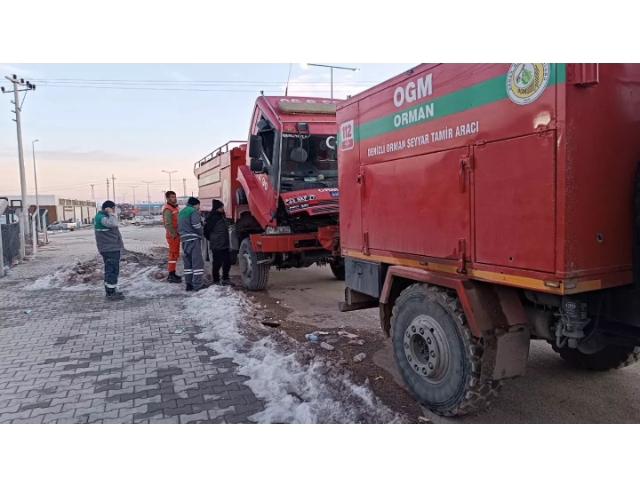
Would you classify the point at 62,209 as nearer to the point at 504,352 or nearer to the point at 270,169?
the point at 270,169

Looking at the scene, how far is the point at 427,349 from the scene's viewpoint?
374 centimetres

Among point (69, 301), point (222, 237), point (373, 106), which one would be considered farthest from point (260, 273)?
point (373, 106)

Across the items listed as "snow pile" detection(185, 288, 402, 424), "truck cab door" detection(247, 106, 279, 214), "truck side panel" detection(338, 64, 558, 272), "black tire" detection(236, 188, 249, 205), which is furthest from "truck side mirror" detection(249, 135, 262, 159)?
"truck side panel" detection(338, 64, 558, 272)

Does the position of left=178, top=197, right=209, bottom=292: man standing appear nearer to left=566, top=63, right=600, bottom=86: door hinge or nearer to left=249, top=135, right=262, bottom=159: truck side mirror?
left=249, top=135, right=262, bottom=159: truck side mirror

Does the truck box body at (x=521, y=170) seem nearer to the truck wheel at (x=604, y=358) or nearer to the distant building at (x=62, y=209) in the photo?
the truck wheel at (x=604, y=358)

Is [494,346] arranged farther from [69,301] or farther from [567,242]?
[69,301]

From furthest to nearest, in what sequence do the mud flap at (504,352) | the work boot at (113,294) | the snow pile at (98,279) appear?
1. the snow pile at (98,279)
2. the work boot at (113,294)
3. the mud flap at (504,352)

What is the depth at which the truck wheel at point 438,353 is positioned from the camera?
3262 millimetres

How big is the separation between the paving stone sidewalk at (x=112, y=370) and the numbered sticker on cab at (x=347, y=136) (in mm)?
2506

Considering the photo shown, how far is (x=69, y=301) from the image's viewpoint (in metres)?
8.22

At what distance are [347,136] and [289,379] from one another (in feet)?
8.02

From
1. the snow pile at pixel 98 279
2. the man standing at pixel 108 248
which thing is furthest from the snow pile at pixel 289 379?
the snow pile at pixel 98 279

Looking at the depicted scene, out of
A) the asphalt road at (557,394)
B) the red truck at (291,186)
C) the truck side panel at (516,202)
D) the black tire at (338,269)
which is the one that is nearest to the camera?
the truck side panel at (516,202)

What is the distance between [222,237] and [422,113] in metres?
6.54
